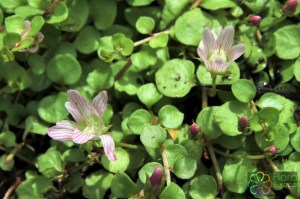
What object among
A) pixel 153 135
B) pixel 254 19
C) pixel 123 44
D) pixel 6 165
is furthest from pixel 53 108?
pixel 254 19

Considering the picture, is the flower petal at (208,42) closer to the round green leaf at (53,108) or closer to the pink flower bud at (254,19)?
the pink flower bud at (254,19)

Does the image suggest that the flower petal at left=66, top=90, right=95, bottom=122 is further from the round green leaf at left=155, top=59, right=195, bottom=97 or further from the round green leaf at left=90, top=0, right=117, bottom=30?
the round green leaf at left=90, top=0, right=117, bottom=30

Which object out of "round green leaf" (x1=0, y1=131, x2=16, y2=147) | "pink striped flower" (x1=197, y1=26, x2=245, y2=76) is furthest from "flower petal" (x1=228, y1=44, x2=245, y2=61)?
"round green leaf" (x1=0, y1=131, x2=16, y2=147)

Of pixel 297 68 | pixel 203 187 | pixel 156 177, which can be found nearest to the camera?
pixel 156 177

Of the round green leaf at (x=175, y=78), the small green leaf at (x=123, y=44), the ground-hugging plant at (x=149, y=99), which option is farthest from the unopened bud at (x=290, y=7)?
the small green leaf at (x=123, y=44)

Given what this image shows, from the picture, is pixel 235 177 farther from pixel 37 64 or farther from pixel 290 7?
pixel 37 64

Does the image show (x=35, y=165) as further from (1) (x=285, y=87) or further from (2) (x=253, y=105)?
(1) (x=285, y=87)
